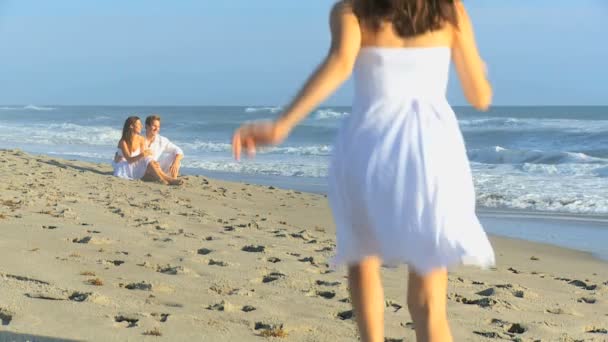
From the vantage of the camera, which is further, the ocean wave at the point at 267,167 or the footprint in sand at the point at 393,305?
the ocean wave at the point at 267,167

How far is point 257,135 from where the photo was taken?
2.44m

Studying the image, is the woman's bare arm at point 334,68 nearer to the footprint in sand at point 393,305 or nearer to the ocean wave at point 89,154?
the footprint in sand at point 393,305

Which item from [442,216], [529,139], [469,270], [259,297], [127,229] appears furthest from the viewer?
[529,139]

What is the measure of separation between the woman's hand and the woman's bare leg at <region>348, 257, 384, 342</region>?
1.59 ft

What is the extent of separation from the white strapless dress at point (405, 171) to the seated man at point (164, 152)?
9.98m

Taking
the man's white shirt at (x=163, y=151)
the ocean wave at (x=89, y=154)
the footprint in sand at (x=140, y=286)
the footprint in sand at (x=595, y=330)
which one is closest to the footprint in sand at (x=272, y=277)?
the footprint in sand at (x=140, y=286)

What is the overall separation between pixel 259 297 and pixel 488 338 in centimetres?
133

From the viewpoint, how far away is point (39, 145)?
26.7 meters

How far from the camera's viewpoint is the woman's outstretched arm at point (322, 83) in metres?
2.41

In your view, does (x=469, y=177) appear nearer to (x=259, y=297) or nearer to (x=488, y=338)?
(x=488, y=338)

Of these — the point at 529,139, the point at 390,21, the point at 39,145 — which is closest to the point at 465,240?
the point at 390,21

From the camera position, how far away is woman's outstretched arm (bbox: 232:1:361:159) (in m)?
2.41

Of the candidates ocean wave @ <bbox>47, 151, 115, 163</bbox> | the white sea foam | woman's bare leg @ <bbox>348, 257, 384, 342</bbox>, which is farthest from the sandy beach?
the white sea foam

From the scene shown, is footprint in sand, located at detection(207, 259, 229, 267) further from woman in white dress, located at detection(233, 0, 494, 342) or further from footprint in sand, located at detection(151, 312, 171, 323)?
woman in white dress, located at detection(233, 0, 494, 342)
